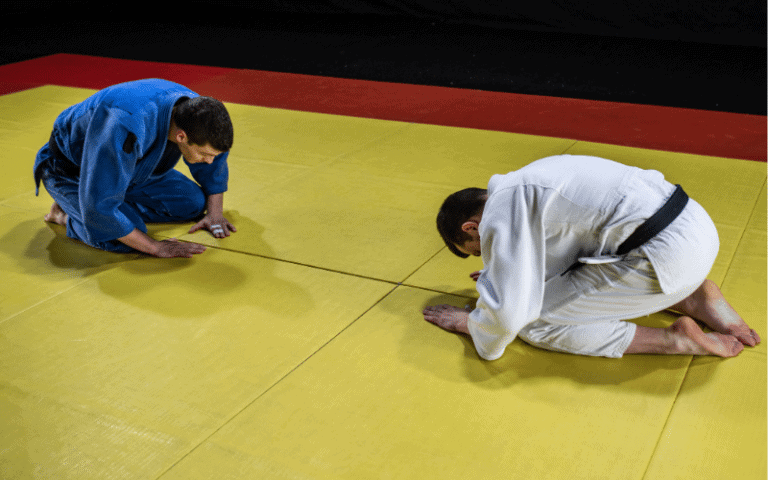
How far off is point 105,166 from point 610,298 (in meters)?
2.05

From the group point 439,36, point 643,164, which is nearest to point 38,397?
point 643,164

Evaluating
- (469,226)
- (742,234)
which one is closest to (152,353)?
(469,226)

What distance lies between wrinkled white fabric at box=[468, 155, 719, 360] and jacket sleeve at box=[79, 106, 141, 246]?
1.59 meters

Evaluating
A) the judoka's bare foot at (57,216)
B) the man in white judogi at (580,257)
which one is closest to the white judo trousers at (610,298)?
the man in white judogi at (580,257)

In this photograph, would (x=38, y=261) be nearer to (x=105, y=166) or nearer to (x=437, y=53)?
(x=105, y=166)

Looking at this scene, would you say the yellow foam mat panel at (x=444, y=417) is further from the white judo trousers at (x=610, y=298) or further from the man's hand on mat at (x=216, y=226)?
the man's hand on mat at (x=216, y=226)

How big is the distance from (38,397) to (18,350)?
1.14 ft

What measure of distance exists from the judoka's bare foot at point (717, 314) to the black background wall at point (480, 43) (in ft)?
13.3

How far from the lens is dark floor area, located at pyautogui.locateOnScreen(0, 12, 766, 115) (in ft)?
22.0

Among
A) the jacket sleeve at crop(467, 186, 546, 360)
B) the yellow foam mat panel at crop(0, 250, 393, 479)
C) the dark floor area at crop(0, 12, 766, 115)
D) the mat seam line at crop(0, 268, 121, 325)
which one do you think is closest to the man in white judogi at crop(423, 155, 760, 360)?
the jacket sleeve at crop(467, 186, 546, 360)

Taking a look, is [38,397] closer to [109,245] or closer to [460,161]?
[109,245]

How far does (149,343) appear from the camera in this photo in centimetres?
254

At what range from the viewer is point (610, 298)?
2240 millimetres

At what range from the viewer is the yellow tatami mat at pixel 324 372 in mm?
1965
